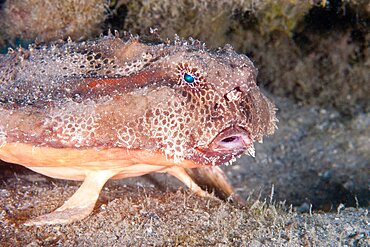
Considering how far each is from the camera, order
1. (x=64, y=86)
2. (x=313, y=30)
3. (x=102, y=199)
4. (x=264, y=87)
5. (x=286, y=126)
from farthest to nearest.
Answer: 1. (x=264, y=87)
2. (x=286, y=126)
3. (x=313, y=30)
4. (x=102, y=199)
5. (x=64, y=86)

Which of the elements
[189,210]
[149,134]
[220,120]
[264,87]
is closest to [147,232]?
[189,210]

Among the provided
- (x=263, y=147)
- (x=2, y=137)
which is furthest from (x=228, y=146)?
(x=263, y=147)

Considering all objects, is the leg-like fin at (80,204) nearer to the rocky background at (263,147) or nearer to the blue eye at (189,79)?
the rocky background at (263,147)

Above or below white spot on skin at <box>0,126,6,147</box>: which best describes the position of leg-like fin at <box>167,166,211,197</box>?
below

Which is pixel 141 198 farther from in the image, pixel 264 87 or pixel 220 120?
pixel 264 87

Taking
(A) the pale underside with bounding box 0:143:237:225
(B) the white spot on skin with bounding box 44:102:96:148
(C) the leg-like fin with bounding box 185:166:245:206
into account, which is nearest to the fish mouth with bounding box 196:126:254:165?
(A) the pale underside with bounding box 0:143:237:225

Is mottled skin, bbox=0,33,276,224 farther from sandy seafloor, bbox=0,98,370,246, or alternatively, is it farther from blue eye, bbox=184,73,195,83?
sandy seafloor, bbox=0,98,370,246
